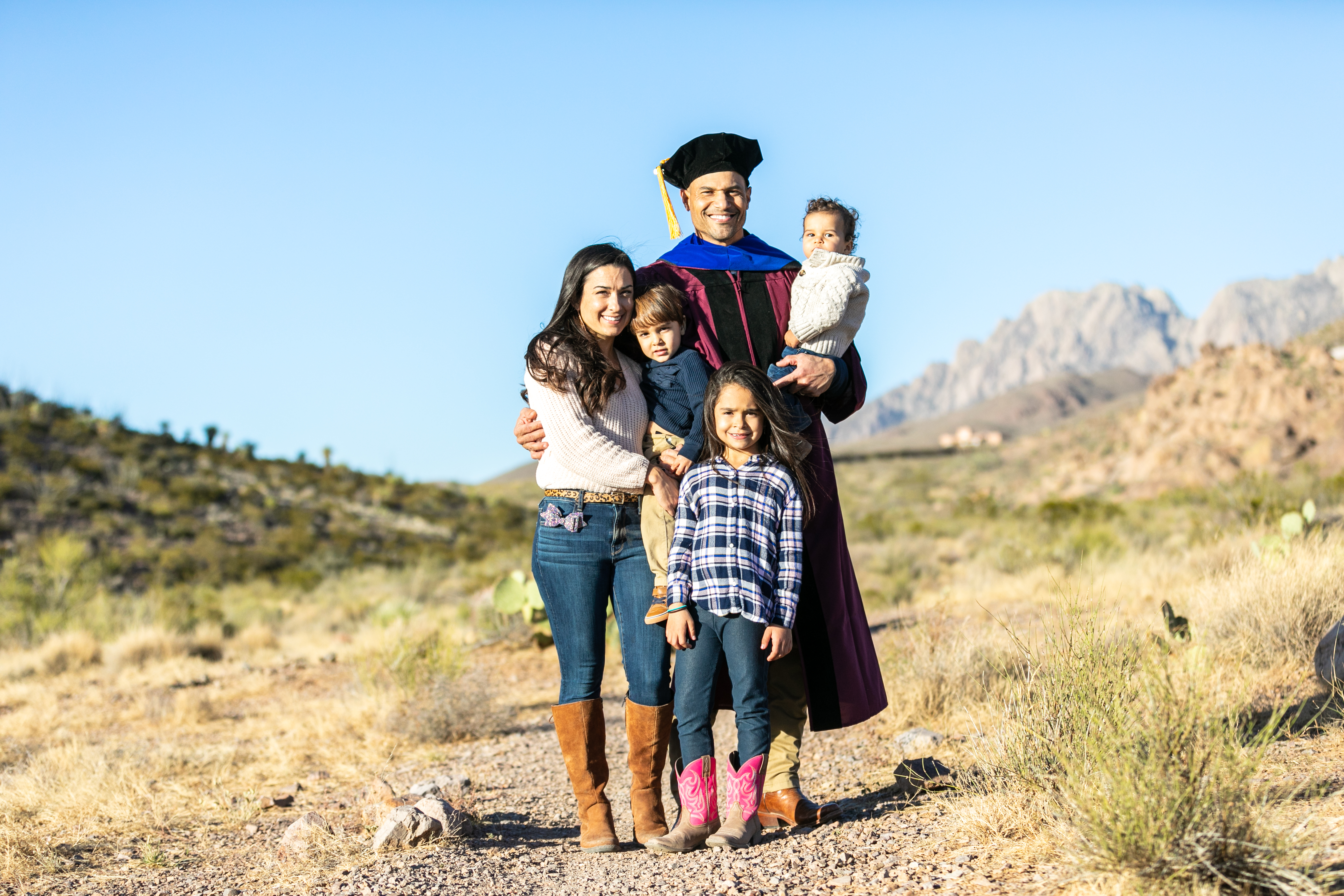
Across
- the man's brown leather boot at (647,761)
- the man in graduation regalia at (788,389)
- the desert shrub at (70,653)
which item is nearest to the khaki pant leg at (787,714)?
the man in graduation regalia at (788,389)

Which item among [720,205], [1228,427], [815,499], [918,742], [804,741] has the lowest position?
[804,741]

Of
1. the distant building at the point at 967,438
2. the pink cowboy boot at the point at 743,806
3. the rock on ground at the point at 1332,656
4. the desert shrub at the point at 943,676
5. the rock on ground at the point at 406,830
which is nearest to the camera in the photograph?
the pink cowboy boot at the point at 743,806

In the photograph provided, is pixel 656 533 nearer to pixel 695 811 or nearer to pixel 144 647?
pixel 695 811

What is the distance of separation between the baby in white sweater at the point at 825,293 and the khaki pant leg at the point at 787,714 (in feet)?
3.17

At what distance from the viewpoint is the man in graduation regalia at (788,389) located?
3.99m

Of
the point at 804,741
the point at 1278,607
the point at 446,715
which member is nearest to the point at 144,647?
the point at 446,715

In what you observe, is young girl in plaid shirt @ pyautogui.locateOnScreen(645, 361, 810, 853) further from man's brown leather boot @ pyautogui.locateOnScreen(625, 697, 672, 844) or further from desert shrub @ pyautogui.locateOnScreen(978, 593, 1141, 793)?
desert shrub @ pyautogui.locateOnScreen(978, 593, 1141, 793)

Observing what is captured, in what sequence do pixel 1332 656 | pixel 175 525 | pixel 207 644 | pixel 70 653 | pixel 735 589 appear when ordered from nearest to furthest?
pixel 735 589 < pixel 1332 656 < pixel 70 653 < pixel 207 644 < pixel 175 525

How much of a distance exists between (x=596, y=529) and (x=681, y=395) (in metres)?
0.63

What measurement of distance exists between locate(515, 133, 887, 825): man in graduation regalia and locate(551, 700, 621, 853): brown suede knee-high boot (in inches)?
13.2

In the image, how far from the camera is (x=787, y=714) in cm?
409

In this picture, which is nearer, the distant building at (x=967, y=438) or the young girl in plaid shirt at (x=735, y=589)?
the young girl in plaid shirt at (x=735, y=589)

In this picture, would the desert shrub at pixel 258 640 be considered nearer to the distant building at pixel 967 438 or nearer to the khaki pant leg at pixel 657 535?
the khaki pant leg at pixel 657 535

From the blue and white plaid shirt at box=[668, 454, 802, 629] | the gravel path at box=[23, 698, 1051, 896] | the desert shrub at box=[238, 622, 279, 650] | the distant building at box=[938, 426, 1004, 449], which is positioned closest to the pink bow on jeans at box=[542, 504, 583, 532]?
the blue and white plaid shirt at box=[668, 454, 802, 629]
